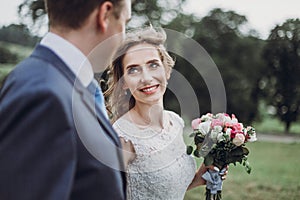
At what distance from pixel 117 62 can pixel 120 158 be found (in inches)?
35.9

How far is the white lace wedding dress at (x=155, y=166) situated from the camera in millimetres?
1862

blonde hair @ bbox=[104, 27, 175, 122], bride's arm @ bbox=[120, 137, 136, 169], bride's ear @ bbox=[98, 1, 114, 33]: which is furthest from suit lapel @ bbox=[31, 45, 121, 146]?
blonde hair @ bbox=[104, 27, 175, 122]

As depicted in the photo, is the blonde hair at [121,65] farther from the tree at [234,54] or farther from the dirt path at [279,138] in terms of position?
the dirt path at [279,138]

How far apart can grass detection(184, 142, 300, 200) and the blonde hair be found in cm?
317

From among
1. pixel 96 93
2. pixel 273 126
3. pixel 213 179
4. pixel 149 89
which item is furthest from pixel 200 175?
pixel 273 126

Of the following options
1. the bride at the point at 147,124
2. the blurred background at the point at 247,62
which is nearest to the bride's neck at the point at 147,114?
the bride at the point at 147,124

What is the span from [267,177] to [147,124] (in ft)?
12.2

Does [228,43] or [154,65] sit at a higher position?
[154,65]

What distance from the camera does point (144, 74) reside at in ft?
6.17

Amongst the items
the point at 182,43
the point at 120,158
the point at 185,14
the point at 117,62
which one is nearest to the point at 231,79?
the point at 185,14

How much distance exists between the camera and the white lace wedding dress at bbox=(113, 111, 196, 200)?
1.86 metres

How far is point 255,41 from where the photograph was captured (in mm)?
5242

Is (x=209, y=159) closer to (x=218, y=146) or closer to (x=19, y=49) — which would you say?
(x=218, y=146)

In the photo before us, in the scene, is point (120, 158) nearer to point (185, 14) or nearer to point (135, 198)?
point (135, 198)
